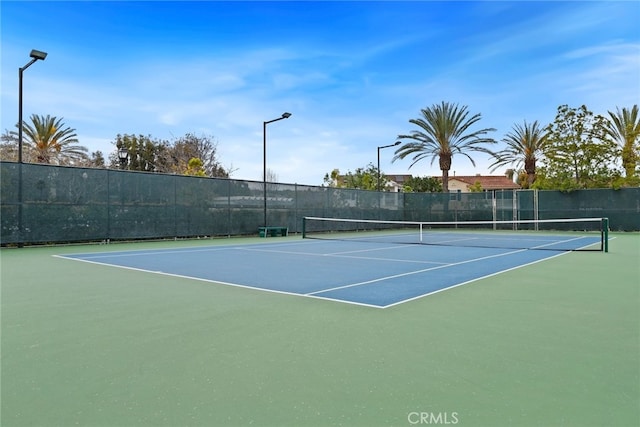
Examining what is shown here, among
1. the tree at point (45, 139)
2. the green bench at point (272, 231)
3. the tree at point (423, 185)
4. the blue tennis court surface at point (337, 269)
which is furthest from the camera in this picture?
the tree at point (423, 185)

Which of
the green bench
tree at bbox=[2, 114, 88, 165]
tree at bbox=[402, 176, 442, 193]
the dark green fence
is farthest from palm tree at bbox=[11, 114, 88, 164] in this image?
tree at bbox=[402, 176, 442, 193]

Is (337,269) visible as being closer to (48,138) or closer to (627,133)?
(627,133)

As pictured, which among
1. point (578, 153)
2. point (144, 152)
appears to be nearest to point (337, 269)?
point (578, 153)

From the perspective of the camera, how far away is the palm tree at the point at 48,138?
31.1 meters

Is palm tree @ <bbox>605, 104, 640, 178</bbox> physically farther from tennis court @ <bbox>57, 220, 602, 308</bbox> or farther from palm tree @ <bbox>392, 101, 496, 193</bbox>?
tennis court @ <bbox>57, 220, 602, 308</bbox>

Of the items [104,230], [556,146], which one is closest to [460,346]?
[104,230]

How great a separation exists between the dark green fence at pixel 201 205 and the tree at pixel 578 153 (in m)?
2.22

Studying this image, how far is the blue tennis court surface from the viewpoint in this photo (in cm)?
598

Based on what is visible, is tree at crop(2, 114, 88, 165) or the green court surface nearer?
the green court surface

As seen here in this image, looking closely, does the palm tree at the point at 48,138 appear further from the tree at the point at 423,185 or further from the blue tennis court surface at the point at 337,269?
the tree at the point at 423,185

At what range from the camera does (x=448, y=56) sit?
20812 millimetres

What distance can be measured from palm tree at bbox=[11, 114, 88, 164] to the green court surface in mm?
30396

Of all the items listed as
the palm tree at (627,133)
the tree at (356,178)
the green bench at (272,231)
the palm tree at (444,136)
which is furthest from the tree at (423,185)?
the green bench at (272,231)

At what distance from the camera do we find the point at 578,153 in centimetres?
2550
